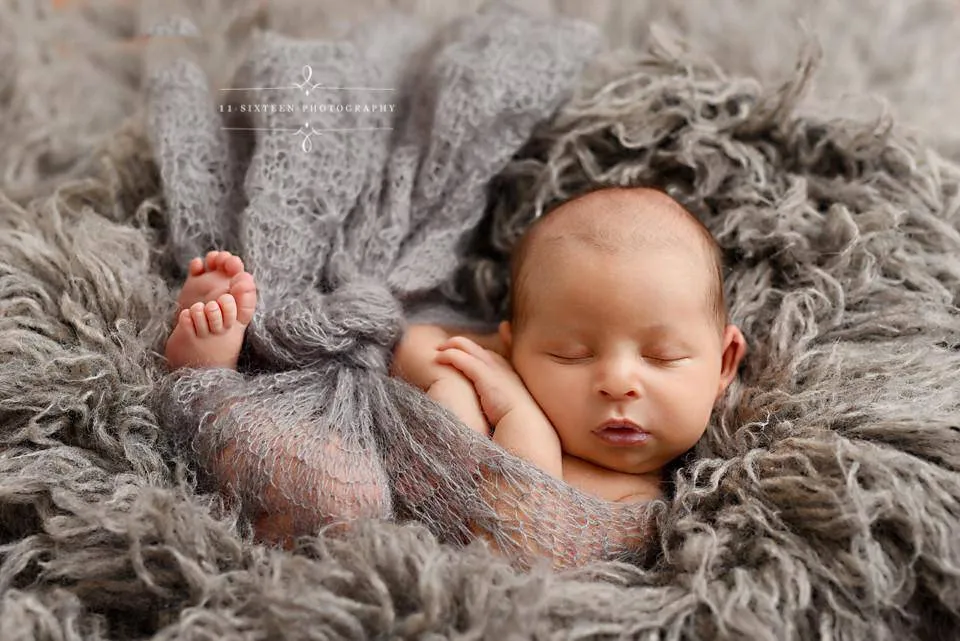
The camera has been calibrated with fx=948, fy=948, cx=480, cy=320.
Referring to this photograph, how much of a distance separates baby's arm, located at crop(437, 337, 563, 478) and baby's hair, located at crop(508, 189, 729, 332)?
0.05 meters

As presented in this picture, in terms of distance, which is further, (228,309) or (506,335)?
(506,335)

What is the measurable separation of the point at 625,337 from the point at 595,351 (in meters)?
0.03

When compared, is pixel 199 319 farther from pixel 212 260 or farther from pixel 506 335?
pixel 506 335

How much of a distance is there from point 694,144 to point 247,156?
0.50m

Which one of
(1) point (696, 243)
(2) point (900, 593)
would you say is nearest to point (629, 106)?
(1) point (696, 243)

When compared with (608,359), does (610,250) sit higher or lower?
higher

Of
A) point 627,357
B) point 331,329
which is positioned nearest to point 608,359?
point 627,357

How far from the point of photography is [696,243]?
37.0 inches

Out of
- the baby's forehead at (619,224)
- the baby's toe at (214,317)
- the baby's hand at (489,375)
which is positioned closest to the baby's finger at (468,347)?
the baby's hand at (489,375)

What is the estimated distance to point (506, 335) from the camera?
99cm

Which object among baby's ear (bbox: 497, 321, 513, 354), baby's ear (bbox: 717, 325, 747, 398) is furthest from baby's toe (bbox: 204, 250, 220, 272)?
baby's ear (bbox: 717, 325, 747, 398)

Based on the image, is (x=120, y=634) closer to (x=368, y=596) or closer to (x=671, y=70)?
(x=368, y=596)

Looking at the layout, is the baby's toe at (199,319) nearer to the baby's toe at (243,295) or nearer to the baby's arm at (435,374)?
the baby's toe at (243,295)

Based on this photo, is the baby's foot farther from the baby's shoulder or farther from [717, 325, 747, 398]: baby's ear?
[717, 325, 747, 398]: baby's ear
